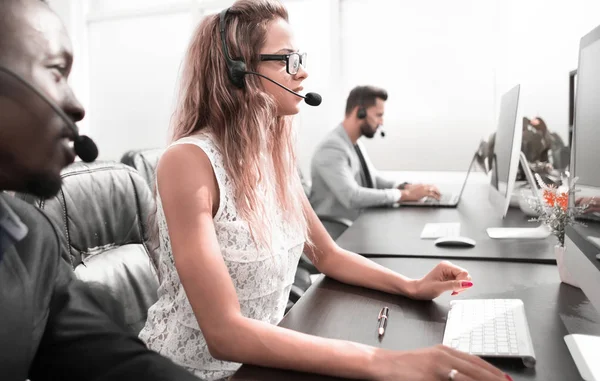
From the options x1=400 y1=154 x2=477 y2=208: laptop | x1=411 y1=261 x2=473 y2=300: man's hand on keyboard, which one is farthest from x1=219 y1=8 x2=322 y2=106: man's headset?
x1=400 y1=154 x2=477 y2=208: laptop

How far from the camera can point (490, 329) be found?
946 millimetres

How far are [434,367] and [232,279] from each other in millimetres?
517

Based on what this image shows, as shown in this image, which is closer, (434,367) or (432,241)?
(434,367)

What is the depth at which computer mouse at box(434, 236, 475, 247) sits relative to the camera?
1717 millimetres

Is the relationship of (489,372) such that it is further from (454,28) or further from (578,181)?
(454,28)

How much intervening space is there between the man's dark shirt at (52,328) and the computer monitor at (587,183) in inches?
24.2

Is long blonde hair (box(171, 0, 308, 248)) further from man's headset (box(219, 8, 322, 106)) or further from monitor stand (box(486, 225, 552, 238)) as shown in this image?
monitor stand (box(486, 225, 552, 238))

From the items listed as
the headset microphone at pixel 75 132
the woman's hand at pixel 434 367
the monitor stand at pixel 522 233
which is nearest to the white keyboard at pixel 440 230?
the monitor stand at pixel 522 233

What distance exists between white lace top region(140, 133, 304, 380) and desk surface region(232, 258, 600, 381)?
4.1 inches

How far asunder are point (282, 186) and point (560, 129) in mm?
2723

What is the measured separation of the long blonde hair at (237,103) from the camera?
118 cm

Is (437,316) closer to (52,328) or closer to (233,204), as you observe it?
(233,204)

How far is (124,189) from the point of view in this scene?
1.49 metres

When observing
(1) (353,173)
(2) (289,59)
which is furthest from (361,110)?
(2) (289,59)
